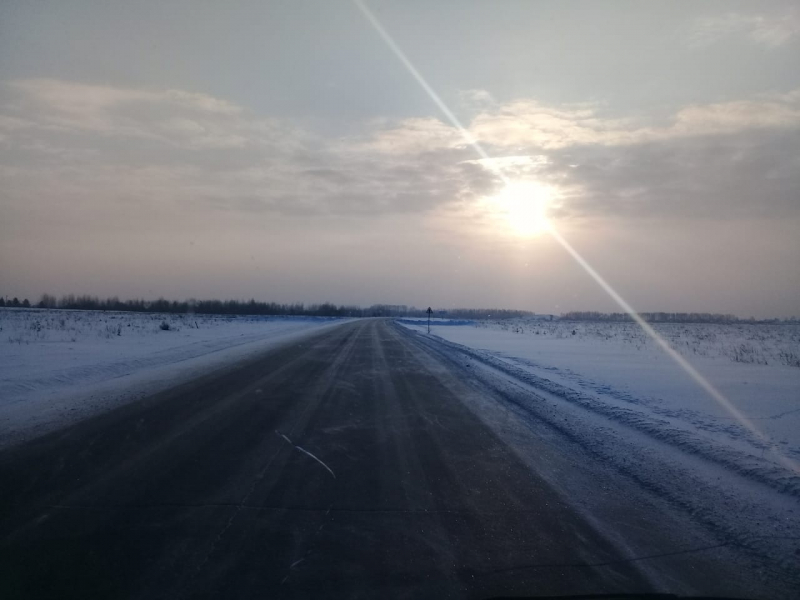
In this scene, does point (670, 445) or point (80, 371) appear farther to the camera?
point (80, 371)

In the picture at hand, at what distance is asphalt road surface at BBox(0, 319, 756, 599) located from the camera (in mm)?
4660

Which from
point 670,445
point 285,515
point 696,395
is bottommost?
point 285,515

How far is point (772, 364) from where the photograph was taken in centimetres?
2181

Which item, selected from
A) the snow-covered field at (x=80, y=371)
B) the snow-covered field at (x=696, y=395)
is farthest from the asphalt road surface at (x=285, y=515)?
the snow-covered field at (x=696, y=395)

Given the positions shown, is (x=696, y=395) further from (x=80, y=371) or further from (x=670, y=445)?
(x=80, y=371)

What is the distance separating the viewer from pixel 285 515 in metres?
6.06

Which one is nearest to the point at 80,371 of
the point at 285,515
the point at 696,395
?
the point at 285,515

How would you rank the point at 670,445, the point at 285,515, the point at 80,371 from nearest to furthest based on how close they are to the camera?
1. the point at 285,515
2. the point at 670,445
3. the point at 80,371

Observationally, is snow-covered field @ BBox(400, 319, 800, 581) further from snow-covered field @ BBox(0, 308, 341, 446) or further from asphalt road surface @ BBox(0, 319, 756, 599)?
snow-covered field @ BBox(0, 308, 341, 446)

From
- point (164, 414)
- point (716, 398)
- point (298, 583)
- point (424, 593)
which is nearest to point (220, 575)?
point (298, 583)

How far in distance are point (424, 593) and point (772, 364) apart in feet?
72.3

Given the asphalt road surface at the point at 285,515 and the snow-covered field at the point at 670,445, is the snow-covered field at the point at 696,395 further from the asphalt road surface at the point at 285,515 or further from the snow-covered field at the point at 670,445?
the asphalt road surface at the point at 285,515

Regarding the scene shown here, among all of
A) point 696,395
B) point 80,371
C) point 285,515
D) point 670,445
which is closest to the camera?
point 285,515

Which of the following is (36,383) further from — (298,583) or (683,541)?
(683,541)
